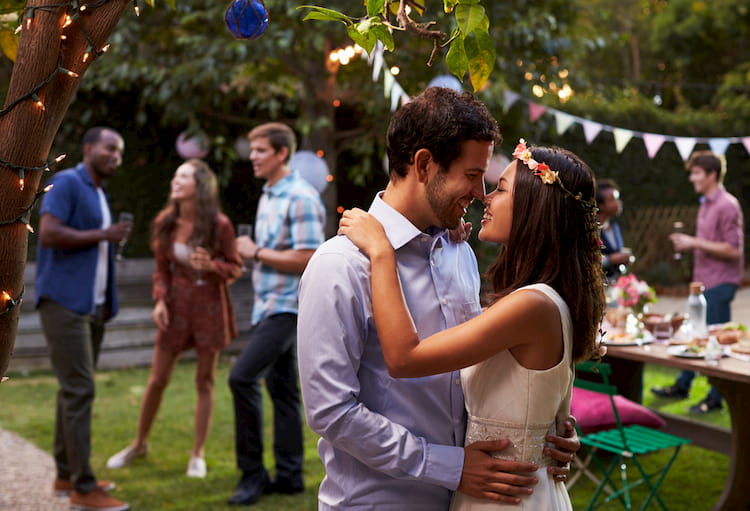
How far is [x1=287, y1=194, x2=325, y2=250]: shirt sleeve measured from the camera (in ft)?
14.8

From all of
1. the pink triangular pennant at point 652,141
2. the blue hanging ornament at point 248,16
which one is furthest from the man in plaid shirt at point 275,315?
the pink triangular pennant at point 652,141

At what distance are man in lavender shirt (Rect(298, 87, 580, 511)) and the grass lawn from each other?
2.75m

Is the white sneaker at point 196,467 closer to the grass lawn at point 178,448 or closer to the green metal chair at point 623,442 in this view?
the grass lawn at point 178,448

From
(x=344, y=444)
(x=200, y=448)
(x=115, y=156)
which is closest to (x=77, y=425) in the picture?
(x=200, y=448)

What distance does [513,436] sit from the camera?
190 cm

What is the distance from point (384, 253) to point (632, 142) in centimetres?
1316

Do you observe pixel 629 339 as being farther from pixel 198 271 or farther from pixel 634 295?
pixel 198 271

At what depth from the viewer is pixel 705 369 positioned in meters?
4.01

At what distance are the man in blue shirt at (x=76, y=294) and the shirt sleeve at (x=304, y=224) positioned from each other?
2.89 feet

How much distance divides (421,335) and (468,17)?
69cm

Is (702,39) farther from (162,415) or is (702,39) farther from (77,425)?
(77,425)

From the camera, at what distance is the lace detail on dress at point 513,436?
1893 mm

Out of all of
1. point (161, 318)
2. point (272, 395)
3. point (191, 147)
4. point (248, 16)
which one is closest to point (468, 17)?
point (248, 16)

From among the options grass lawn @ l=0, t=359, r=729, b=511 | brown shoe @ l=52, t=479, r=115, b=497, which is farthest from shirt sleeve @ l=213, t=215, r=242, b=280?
brown shoe @ l=52, t=479, r=115, b=497
